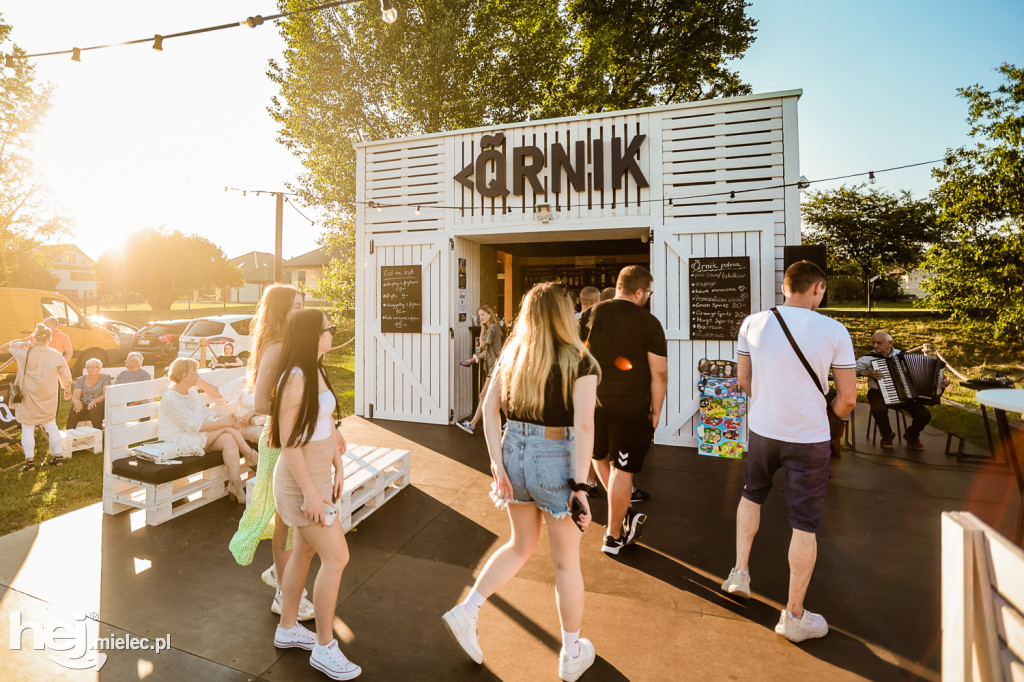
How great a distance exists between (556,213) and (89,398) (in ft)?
20.9

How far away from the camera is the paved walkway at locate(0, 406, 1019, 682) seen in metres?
2.46

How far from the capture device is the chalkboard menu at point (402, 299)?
778 centimetres

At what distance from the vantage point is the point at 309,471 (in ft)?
7.41


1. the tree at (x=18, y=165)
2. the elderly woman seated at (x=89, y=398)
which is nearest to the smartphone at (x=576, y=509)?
the elderly woman seated at (x=89, y=398)

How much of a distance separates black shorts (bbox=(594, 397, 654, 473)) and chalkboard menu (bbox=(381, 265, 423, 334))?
4.79 metres

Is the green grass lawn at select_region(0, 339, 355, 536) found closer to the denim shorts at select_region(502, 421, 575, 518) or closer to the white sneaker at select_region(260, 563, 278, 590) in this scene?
the white sneaker at select_region(260, 563, 278, 590)

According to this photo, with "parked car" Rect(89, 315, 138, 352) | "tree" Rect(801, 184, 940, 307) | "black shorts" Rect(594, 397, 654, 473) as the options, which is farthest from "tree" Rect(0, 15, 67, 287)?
"tree" Rect(801, 184, 940, 307)

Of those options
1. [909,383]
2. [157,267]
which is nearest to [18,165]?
[157,267]

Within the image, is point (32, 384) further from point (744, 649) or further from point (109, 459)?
point (744, 649)

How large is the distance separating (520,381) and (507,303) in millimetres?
8271

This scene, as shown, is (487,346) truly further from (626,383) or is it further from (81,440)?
(81,440)

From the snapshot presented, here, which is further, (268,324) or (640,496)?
(640,496)

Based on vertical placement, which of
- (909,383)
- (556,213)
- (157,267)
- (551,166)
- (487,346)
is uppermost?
(157,267)

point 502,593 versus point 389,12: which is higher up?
point 389,12
